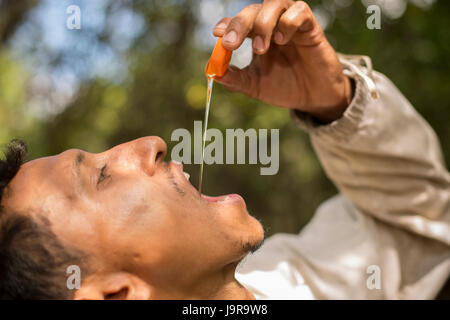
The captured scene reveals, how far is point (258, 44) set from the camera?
153 cm

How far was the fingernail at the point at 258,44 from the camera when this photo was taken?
1516 millimetres

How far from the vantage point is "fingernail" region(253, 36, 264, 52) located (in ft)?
4.97

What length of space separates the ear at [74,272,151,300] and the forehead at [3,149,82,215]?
30 centimetres

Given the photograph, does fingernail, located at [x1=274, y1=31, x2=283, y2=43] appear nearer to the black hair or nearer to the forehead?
the forehead

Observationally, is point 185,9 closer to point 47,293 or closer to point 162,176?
point 162,176

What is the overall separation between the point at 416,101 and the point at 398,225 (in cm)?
144

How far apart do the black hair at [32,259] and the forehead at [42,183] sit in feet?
0.14

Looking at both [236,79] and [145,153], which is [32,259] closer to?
[145,153]

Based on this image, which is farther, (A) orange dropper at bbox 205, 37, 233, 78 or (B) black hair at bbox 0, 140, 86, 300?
(A) orange dropper at bbox 205, 37, 233, 78

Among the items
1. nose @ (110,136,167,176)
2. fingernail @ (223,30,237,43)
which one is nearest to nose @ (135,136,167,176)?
nose @ (110,136,167,176)

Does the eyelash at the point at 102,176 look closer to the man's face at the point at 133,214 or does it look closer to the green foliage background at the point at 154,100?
the man's face at the point at 133,214

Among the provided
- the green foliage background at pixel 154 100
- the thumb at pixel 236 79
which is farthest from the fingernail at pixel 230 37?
the green foliage background at pixel 154 100

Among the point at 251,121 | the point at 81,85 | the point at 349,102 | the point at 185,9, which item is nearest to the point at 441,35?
the point at 349,102

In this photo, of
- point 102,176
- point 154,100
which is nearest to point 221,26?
point 102,176
